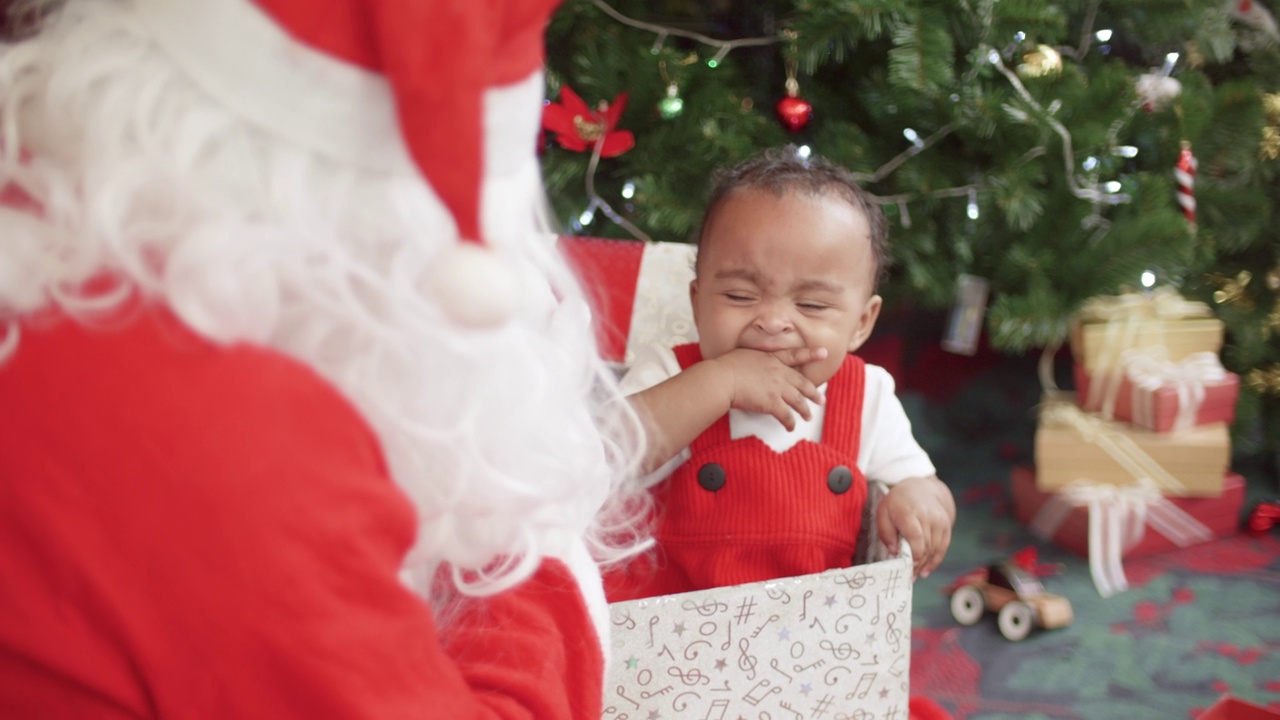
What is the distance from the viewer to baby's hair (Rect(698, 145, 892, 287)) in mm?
1159

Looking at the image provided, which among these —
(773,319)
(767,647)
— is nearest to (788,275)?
(773,319)

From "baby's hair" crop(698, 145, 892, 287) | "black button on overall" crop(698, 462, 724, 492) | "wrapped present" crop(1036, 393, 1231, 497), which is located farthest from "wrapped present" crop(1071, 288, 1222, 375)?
"black button on overall" crop(698, 462, 724, 492)

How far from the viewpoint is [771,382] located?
3.61 feet

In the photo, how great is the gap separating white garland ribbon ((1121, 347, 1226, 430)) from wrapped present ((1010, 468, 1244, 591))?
5.3 inches

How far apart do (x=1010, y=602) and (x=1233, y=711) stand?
34 centimetres

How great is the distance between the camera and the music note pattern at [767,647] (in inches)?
33.3

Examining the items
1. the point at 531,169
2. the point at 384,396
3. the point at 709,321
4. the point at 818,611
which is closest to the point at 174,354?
the point at 384,396

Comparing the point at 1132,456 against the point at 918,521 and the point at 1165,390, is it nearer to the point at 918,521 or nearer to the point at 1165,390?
the point at 1165,390

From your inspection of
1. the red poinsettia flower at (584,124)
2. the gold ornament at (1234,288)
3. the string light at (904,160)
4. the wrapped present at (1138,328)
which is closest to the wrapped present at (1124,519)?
the wrapped present at (1138,328)

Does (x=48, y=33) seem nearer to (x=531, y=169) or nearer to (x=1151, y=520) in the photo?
(x=531, y=169)

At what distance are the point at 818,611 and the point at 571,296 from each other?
39cm

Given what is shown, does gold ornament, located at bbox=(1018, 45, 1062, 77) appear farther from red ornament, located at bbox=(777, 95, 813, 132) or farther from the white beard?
the white beard

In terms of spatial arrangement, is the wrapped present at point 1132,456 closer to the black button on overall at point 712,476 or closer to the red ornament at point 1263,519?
the red ornament at point 1263,519

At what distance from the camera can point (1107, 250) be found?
5.41 ft
